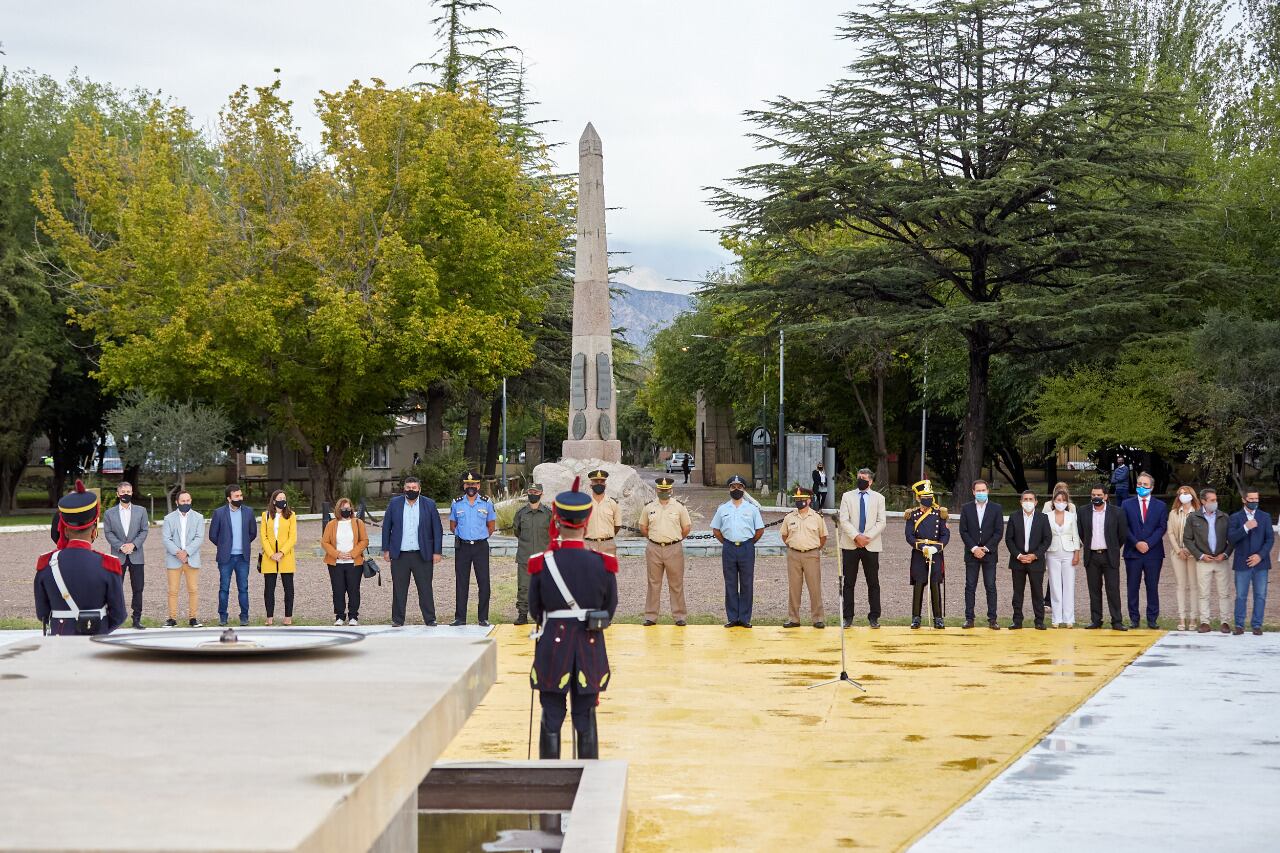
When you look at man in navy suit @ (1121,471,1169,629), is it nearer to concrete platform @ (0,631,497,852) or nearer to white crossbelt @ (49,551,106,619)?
white crossbelt @ (49,551,106,619)

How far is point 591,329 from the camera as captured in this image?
A: 86.0 feet

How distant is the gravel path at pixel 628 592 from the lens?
17.9m

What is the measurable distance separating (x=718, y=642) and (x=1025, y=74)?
27.5m

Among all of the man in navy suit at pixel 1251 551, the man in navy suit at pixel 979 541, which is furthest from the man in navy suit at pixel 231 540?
the man in navy suit at pixel 1251 551

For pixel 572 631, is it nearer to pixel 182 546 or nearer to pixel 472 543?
pixel 472 543

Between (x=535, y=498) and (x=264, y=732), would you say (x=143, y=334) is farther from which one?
(x=264, y=732)

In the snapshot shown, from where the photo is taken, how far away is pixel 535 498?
1694 centimetres

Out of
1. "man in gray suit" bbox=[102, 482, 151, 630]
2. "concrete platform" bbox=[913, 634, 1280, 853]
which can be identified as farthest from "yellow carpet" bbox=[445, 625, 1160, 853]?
"man in gray suit" bbox=[102, 482, 151, 630]

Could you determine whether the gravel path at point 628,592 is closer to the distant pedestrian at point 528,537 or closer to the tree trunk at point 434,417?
the distant pedestrian at point 528,537

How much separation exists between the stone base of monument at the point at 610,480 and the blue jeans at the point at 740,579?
8.36 m

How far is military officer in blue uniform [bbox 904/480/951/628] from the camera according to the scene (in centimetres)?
1619

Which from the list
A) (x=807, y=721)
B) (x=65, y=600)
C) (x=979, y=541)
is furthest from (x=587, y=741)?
(x=979, y=541)

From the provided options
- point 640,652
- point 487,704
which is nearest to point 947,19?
point 640,652

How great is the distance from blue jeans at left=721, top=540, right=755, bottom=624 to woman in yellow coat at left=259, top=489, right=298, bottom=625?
519cm
